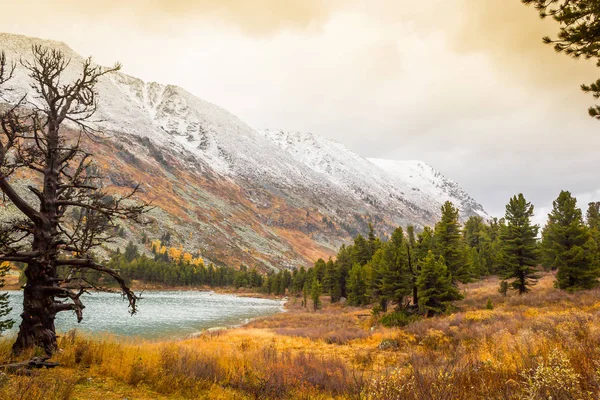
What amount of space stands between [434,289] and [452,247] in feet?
29.2

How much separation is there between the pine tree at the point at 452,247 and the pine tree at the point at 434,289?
5615 mm

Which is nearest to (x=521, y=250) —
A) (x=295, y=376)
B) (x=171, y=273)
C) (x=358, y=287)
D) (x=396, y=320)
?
(x=396, y=320)

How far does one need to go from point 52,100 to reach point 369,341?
68.4 ft

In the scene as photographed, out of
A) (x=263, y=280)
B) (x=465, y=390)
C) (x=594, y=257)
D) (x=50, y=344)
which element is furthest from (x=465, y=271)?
(x=263, y=280)

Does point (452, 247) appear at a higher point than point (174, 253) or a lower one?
higher

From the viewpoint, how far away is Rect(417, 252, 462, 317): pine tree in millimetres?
31422

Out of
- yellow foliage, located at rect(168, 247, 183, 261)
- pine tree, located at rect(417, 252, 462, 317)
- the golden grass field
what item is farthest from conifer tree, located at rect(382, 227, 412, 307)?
yellow foliage, located at rect(168, 247, 183, 261)

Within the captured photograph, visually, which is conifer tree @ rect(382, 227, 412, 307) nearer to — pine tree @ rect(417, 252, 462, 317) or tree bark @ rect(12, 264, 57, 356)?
pine tree @ rect(417, 252, 462, 317)

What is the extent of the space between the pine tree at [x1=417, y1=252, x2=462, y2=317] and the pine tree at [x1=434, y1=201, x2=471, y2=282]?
18.4ft

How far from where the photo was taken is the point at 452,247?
38.1m

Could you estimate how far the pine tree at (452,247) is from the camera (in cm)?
3744

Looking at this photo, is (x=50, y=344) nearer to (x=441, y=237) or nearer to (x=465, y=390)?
(x=465, y=390)

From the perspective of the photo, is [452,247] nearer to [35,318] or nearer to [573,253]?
[573,253]

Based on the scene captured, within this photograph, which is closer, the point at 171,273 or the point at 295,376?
the point at 295,376
